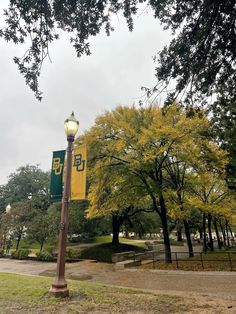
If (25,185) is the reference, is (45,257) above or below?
below

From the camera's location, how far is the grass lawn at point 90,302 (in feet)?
19.2

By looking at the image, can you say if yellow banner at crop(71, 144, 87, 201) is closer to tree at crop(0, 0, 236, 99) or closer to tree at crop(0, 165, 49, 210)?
tree at crop(0, 0, 236, 99)

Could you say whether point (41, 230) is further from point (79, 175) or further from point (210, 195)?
point (79, 175)

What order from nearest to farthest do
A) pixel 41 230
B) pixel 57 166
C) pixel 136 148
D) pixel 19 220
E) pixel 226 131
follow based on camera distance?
pixel 57 166, pixel 136 148, pixel 226 131, pixel 41 230, pixel 19 220

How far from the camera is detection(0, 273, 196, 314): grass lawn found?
5859 mm

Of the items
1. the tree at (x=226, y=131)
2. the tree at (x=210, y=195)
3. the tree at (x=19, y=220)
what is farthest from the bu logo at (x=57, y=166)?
the tree at (x=19, y=220)

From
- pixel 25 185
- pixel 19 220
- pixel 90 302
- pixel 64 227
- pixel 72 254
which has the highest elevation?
pixel 25 185

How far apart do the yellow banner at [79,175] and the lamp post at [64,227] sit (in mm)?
251

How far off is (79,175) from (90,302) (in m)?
3.51

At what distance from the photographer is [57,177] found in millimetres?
8648

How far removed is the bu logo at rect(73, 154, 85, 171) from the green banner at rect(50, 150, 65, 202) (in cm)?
47

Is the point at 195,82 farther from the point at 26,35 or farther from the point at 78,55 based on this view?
the point at 26,35

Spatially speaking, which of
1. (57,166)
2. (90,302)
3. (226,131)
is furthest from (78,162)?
(226,131)

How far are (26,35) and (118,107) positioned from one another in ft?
38.4
